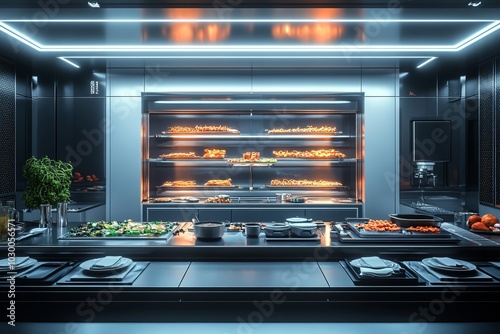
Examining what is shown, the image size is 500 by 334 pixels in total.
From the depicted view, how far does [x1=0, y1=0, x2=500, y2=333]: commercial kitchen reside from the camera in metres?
2.22

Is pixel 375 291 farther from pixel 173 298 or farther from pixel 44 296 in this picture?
pixel 44 296

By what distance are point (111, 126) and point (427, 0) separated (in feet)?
14.8

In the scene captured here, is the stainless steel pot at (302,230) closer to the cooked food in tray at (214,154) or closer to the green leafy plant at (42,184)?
the green leafy plant at (42,184)

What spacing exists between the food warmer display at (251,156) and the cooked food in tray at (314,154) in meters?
0.02

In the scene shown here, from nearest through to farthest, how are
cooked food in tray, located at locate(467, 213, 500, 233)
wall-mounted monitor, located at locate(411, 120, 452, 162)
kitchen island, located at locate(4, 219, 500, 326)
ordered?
kitchen island, located at locate(4, 219, 500, 326) → cooked food in tray, located at locate(467, 213, 500, 233) → wall-mounted monitor, located at locate(411, 120, 452, 162)

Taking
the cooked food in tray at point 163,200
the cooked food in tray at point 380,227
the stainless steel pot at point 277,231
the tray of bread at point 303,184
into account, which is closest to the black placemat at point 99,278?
the stainless steel pot at point 277,231

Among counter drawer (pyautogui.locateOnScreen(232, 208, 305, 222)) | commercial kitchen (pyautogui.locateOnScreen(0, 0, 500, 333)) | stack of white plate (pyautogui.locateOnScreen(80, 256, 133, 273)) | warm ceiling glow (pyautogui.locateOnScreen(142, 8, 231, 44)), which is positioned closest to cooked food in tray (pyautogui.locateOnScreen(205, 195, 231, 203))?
commercial kitchen (pyautogui.locateOnScreen(0, 0, 500, 333))

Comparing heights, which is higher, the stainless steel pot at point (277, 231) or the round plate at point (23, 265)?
the stainless steel pot at point (277, 231)

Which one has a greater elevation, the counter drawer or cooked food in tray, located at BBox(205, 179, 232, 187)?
cooked food in tray, located at BBox(205, 179, 232, 187)

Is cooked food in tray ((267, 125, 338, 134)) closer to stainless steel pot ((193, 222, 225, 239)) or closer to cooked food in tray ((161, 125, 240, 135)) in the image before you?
cooked food in tray ((161, 125, 240, 135))

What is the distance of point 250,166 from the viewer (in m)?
6.25

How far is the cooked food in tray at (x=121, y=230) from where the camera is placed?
2887mm

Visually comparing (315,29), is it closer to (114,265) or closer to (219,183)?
(114,265)

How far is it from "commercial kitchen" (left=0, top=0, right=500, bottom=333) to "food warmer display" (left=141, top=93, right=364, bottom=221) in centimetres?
3
